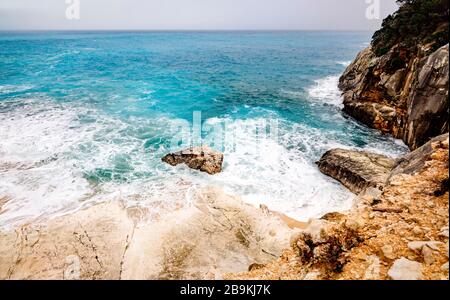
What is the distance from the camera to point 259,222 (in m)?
10.1

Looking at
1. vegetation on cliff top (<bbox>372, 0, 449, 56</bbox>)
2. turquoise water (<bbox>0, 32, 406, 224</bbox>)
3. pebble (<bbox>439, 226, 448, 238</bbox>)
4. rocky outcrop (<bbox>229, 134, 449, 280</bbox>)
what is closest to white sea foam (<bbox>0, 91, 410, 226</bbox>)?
turquoise water (<bbox>0, 32, 406, 224</bbox>)

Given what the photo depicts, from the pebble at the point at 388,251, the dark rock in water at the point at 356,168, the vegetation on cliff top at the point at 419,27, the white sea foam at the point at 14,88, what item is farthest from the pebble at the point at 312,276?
the white sea foam at the point at 14,88

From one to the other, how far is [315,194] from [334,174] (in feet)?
6.99

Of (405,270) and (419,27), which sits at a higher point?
(419,27)

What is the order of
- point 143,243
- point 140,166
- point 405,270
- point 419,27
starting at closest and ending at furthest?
point 405,270
point 143,243
point 140,166
point 419,27

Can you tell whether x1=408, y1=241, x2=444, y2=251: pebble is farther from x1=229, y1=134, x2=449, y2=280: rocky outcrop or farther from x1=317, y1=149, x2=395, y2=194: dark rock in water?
x1=317, y1=149, x2=395, y2=194: dark rock in water

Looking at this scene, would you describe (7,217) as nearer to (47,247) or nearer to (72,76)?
(47,247)

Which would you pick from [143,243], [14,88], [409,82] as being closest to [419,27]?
[409,82]

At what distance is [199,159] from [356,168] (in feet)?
27.0

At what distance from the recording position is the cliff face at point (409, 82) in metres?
12.8

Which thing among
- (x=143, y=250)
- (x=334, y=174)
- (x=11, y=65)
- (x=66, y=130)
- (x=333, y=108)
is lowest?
(x=143, y=250)

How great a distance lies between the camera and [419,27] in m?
19.5

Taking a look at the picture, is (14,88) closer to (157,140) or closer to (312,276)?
(157,140)

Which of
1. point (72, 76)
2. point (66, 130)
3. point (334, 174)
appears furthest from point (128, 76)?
point (334, 174)
